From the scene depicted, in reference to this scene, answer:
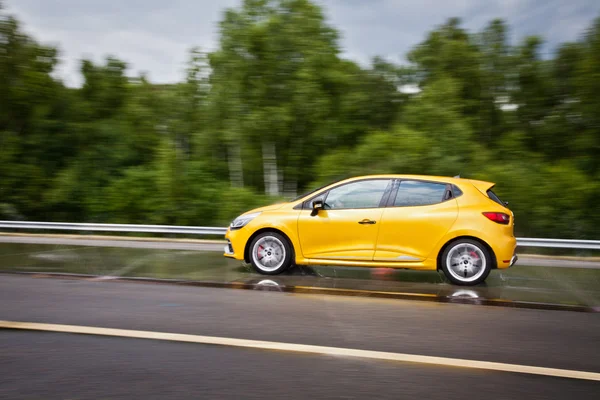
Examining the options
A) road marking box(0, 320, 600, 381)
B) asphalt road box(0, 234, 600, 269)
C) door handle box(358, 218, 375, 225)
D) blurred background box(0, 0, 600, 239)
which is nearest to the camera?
road marking box(0, 320, 600, 381)

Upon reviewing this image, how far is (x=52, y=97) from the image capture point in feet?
102

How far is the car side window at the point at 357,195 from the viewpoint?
905 centimetres

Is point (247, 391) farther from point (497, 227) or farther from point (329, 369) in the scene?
point (497, 227)

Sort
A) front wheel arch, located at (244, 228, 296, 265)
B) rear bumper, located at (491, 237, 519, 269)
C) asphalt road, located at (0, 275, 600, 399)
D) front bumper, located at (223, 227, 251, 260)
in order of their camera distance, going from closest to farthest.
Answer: asphalt road, located at (0, 275, 600, 399)
rear bumper, located at (491, 237, 519, 269)
front wheel arch, located at (244, 228, 296, 265)
front bumper, located at (223, 227, 251, 260)

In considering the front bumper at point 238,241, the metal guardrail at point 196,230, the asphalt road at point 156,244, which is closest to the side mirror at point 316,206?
the front bumper at point 238,241

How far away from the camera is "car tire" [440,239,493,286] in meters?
8.55

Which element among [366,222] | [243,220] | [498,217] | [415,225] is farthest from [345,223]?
[498,217]

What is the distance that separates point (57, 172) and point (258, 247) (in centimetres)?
2416

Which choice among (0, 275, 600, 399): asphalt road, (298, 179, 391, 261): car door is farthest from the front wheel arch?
(0, 275, 600, 399): asphalt road

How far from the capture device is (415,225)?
343 inches

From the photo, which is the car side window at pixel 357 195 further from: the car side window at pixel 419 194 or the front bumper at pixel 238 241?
the front bumper at pixel 238 241

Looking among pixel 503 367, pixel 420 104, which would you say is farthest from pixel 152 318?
pixel 420 104

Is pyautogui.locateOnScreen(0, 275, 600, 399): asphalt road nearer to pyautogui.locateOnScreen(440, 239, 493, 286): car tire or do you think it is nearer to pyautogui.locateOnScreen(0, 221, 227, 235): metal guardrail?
pyautogui.locateOnScreen(440, 239, 493, 286): car tire

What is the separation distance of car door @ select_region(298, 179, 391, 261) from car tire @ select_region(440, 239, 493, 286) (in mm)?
1050
